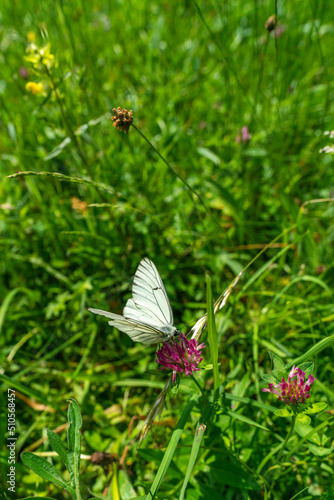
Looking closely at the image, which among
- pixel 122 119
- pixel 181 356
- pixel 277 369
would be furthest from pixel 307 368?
pixel 122 119

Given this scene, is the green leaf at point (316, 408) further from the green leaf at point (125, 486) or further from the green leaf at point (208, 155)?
the green leaf at point (208, 155)

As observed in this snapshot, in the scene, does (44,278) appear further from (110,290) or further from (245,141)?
(245,141)

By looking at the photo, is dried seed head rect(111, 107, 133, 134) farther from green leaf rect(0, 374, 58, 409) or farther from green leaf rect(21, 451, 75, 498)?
green leaf rect(21, 451, 75, 498)

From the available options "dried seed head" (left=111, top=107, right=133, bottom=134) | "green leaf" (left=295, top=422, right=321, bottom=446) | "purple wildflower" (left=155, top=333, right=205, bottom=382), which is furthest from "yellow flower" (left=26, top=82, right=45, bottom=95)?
"green leaf" (left=295, top=422, right=321, bottom=446)

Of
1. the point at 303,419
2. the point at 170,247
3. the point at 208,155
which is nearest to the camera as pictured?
the point at 303,419

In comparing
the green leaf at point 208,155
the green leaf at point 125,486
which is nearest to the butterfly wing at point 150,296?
the green leaf at point 125,486

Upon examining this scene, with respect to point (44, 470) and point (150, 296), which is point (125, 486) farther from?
point (150, 296)

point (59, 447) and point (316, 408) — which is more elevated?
point (316, 408)
